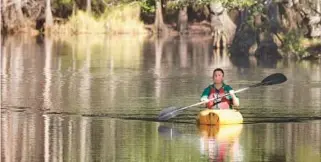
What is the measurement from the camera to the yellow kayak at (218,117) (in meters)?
17.6

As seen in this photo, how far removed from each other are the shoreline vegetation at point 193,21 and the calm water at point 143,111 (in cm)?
199

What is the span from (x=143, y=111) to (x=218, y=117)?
9.29 feet

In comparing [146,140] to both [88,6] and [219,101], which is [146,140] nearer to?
[219,101]

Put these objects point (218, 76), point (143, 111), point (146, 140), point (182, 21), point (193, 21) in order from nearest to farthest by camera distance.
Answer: point (146, 140) < point (218, 76) < point (143, 111) < point (182, 21) < point (193, 21)

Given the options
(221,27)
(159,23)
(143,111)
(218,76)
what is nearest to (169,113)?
(218,76)

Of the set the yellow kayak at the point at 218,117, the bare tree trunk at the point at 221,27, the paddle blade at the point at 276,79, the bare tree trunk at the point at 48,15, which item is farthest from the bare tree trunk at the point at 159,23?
the yellow kayak at the point at 218,117

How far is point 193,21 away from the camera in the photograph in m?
75.8

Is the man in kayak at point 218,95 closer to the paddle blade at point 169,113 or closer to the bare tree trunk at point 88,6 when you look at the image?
the paddle blade at point 169,113

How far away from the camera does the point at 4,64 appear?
35969 mm

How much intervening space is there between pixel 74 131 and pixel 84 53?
92.7ft

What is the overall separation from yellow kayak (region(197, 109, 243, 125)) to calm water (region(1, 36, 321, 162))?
0.18 meters

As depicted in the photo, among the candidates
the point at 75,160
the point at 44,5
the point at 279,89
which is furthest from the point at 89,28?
the point at 75,160

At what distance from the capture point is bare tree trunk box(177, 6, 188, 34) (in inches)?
2751

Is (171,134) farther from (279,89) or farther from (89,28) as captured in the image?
(89,28)
